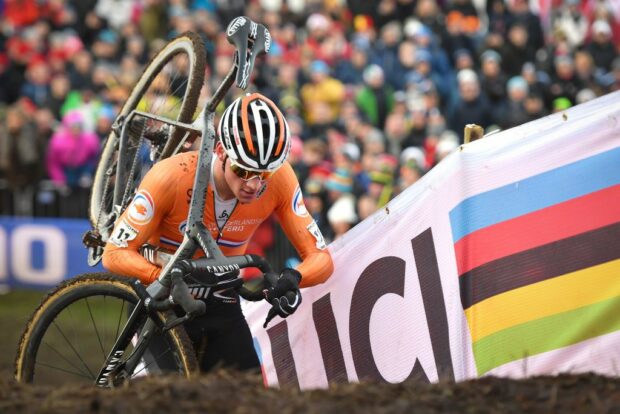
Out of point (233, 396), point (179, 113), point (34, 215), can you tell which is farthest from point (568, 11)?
point (233, 396)

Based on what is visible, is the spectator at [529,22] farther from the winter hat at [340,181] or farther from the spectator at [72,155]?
the spectator at [72,155]

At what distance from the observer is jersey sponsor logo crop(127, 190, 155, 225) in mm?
7293

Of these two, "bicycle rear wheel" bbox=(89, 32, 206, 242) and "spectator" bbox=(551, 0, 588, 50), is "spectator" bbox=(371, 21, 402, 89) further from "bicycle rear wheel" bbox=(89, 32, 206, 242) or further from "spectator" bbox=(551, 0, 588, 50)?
"bicycle rear wheel" bbox=(89, 32, 206, 242)

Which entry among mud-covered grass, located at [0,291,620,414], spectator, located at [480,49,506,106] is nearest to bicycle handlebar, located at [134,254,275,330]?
mud-covered grass, located at [0,291,620,414]

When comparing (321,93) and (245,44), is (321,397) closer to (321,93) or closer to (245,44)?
(245,44)

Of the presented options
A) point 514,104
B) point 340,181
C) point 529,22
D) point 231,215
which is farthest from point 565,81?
point 231,215

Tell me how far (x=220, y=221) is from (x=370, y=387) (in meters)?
2.04

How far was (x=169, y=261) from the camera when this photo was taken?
7.37 metres

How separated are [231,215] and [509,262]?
6.26 ft

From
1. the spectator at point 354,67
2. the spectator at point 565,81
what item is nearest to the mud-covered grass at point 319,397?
the spectator at point 565,81

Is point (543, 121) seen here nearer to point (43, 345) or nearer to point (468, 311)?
point (468, 311)

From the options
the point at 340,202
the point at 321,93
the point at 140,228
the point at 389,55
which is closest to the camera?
the point at 140,228

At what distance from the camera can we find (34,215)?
1730 cm

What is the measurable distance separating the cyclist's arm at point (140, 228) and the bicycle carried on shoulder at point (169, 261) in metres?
0.11
